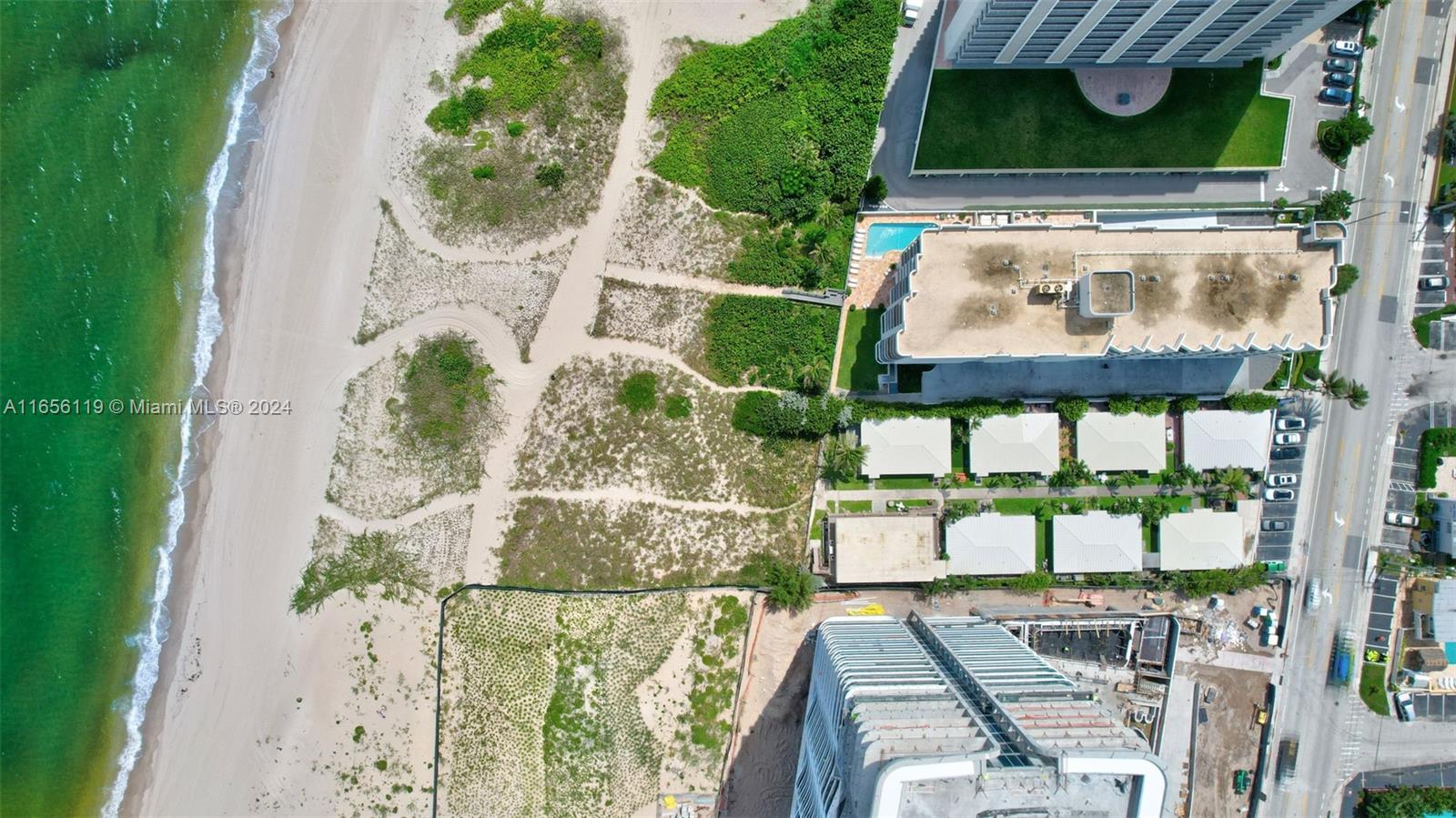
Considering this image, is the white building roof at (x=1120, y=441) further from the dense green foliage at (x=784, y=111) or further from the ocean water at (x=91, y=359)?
the ocean water at (x=91, y=359)

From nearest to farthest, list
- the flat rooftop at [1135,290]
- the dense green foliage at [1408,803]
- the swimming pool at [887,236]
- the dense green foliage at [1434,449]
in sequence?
the flat rooftop at [1135,290] < the dense green foliage at [1408,803] < the dense green foliage at [1434,449] < the swimming pool at [887,236]

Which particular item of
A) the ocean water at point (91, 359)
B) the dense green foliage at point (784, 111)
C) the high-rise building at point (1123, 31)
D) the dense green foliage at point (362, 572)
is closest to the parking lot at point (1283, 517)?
the high-rise building at point (1123, 31)

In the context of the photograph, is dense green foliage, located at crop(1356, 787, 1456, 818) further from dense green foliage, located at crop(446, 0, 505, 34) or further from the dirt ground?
dense green foliage, located at crop(446, 0, 505, 34)

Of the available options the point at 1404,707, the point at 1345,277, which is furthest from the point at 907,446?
the point at 1404,707

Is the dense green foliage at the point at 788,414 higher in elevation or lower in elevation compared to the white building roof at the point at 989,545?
higher

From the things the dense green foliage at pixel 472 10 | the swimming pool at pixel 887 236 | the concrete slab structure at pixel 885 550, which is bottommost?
the concrete slab structure at pixel 885 550

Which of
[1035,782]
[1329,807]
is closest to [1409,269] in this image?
[1329,807]

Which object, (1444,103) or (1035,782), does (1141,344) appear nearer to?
(1035,782)

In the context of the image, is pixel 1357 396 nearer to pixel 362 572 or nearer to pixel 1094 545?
pixel 1094 545
